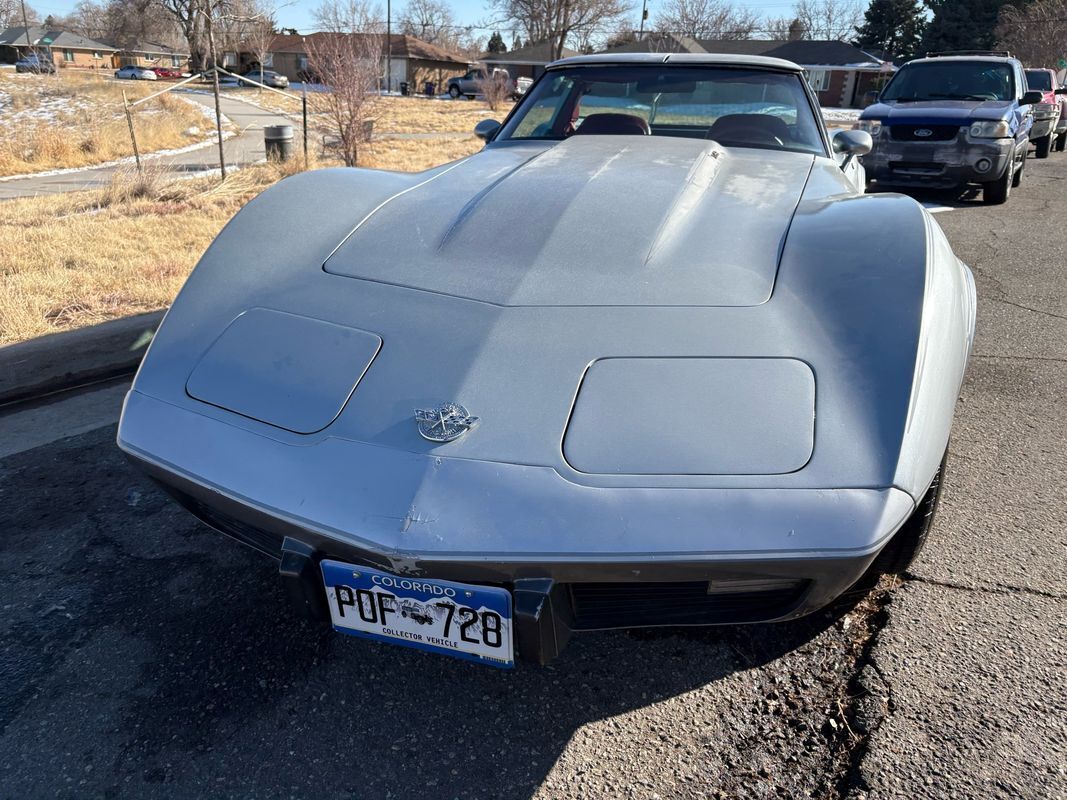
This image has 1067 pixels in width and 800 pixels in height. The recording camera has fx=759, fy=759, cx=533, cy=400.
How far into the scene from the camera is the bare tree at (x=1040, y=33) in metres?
29.4

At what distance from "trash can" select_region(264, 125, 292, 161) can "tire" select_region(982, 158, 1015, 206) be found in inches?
328

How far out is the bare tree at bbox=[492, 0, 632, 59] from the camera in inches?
1817

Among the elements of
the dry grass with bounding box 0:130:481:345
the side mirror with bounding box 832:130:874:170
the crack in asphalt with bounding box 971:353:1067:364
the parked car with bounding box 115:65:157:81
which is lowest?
the parked car with bounding box 115:65:157:81

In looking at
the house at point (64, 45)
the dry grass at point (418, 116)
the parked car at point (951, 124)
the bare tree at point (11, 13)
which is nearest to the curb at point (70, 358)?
the parked car at point (951, 124)

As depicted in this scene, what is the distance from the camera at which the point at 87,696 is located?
1.71m

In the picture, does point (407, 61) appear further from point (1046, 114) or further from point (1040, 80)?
point (1046, 114)

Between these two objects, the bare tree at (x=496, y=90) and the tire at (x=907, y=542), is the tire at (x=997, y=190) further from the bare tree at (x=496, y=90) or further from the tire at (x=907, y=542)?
the bare tree at (x=496, y=90)

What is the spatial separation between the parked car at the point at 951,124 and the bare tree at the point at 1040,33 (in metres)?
26.8

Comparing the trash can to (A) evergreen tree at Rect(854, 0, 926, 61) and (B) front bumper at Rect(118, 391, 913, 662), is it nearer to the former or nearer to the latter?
(B) front bumper at Rect(118, 391, 913, 662)

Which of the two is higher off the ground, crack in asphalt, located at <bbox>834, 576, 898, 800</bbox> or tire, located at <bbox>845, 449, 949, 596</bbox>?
tire, located at <bbox>845, 449, 949, 596</bbox>

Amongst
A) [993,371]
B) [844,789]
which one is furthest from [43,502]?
[993,371]

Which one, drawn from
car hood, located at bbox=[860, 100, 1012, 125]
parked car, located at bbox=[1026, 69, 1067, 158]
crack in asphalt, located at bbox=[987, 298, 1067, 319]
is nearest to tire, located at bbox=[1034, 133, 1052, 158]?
parked car, located at bbox=[1026, 69, 1067, 158]

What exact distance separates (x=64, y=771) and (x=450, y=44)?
8328 centimetres

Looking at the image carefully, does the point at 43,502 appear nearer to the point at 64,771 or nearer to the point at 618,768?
the point at 64,771
